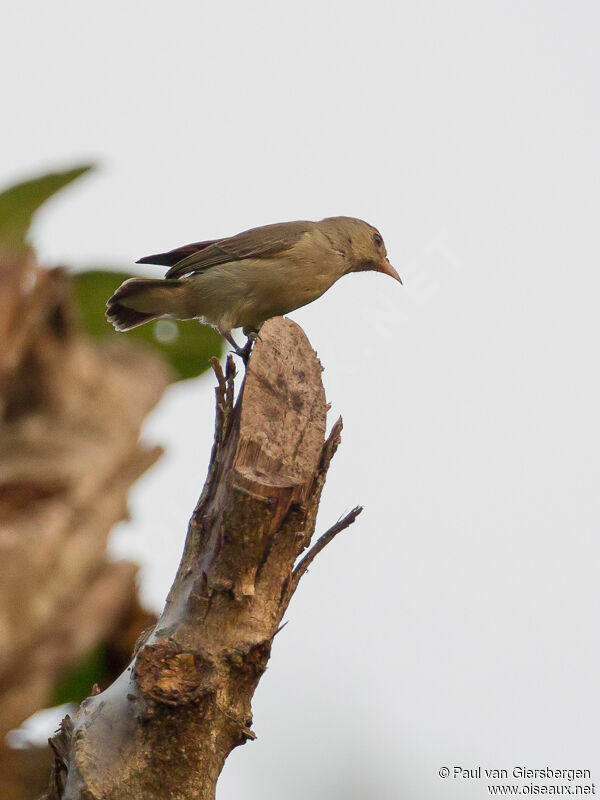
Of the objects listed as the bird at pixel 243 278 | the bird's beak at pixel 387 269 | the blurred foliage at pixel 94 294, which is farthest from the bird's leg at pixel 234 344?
the blurred foliage at pixel 94 294

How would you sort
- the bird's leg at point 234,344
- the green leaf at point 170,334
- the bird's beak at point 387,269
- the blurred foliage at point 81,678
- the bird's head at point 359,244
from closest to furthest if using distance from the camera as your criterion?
the bird's leg at point 234,344
the bird's head at point 359,244
the bird's beak at point 387,269
the blurred foliage at point 81,678
the green leaf at point 170,334

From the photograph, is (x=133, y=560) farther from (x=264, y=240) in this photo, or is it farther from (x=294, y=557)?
(x=294, y=557)

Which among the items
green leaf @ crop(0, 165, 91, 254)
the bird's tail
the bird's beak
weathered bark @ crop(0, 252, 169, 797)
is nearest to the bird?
the bird's tail

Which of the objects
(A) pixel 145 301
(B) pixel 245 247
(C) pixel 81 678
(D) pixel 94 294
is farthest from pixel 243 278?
(C) pixel 81 678

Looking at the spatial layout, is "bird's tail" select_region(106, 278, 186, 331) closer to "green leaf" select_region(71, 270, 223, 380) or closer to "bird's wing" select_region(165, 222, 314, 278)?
"bird's wing" select_region(165, 222, 314, 278)

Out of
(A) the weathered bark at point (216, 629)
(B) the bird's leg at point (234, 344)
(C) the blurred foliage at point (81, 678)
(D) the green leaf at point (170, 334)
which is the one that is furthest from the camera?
(D) the green leaf at point (170, 334)

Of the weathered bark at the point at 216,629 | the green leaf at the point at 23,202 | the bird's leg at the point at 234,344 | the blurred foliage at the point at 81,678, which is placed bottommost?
the weathered bark at the point at 216,629

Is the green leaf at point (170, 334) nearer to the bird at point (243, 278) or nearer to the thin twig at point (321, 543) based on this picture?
the bird at point (243, 278)

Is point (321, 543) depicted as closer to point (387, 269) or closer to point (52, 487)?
point (387, 269)
